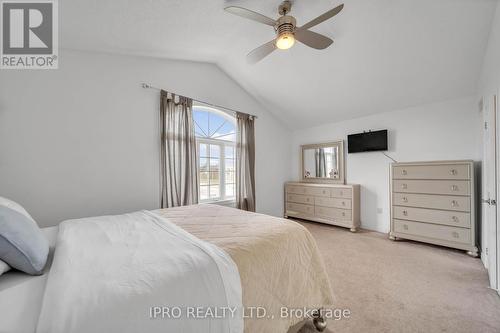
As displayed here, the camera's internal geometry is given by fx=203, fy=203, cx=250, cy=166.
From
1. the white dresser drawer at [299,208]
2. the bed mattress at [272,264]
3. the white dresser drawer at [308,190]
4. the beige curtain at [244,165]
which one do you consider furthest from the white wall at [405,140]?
the bed mattress at [272,264]

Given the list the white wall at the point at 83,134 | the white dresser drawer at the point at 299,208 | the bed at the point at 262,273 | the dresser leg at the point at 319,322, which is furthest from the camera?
the white dresser drawer at the point at 299,208

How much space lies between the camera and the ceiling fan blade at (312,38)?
1.88 meters

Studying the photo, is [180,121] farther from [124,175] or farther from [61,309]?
[61,309]

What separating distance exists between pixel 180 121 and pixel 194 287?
2.65 m

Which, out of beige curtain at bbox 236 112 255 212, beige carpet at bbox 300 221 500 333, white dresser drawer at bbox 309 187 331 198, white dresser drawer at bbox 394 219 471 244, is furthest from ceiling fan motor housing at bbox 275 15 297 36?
white dresser drawer at bbox 394 219 471 244

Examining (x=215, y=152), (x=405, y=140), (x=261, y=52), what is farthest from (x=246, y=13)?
(x=405, y=140)

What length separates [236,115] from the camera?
3.85 meters

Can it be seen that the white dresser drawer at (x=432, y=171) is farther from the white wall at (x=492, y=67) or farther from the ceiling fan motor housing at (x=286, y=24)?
the ceiling fan motor housing at (x=286, y=24)

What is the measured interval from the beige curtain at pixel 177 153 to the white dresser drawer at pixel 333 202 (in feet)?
8.03

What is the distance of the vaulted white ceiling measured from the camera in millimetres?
1954

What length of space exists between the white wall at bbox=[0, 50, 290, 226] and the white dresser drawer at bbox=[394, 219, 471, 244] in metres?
3.70

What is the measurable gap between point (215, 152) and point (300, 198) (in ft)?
6.94

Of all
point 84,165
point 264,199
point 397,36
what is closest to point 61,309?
point 84,165

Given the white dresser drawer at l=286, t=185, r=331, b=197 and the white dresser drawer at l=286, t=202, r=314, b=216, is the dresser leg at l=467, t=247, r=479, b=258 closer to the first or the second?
the white dresser drawer at l=286, t=185, r=331, b=197
